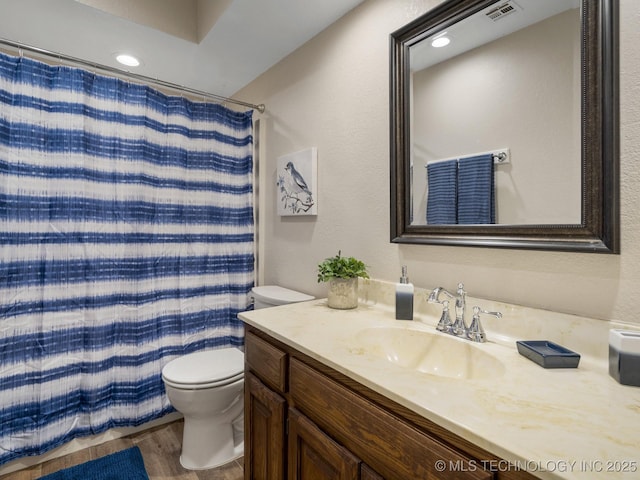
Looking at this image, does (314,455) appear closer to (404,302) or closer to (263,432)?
(263,432)

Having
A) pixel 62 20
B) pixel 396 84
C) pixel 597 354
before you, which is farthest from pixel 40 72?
pixel 597 354

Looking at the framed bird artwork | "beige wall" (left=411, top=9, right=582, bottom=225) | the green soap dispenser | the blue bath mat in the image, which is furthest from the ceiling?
the blue bath mat

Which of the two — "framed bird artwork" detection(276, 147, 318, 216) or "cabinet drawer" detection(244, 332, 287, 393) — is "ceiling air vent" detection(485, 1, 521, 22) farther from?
"cabinet drawer" detection(244, 332, 287, 393)

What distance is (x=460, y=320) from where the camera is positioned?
1.12 metres

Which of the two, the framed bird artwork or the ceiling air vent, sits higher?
the ceiling air vent

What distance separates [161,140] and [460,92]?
5.53 ft

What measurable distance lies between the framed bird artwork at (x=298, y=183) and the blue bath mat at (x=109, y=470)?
1.58 m

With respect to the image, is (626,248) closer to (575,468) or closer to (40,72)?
(575,468)

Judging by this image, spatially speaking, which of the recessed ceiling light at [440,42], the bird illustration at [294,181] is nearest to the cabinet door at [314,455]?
the bird illustration at [294,181]

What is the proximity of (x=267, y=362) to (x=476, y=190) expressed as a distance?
981 millimetres

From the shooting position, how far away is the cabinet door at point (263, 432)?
113 cm

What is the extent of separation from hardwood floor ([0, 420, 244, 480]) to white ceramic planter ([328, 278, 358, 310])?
1.08 metres

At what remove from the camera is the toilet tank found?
181 cm

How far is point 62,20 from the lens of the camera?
170 cm
